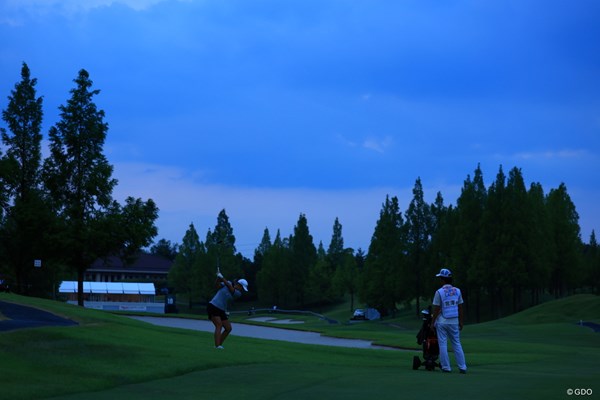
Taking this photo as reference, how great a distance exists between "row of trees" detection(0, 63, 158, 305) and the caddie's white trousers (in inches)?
1316

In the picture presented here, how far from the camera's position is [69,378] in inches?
514

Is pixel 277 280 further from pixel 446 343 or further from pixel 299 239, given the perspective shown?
pixel 446 343

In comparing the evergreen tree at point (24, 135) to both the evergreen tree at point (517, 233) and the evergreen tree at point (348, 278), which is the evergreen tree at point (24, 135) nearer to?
the evergreen tree at point (517, 233)

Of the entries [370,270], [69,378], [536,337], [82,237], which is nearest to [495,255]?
[370,270]

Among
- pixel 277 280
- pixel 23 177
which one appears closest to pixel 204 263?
pixel 277 280

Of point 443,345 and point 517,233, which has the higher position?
point 517,233

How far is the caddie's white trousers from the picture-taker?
15.4 meters

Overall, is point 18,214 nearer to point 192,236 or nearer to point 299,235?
point 299,235

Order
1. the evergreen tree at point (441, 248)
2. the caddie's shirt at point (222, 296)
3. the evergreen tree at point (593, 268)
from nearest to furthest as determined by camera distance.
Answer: the caddie's shirt at point (222, 296)
the evergreen tree at point (441, 248)
the evergreen tree at point (593, 268)

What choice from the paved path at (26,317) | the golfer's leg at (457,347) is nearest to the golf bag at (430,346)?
the golfer's leg at (457,347)

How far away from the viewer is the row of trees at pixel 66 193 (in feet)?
151

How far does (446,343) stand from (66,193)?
36851mm

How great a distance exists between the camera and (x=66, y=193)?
47.4 meters

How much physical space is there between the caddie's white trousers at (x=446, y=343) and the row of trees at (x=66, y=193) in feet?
110
